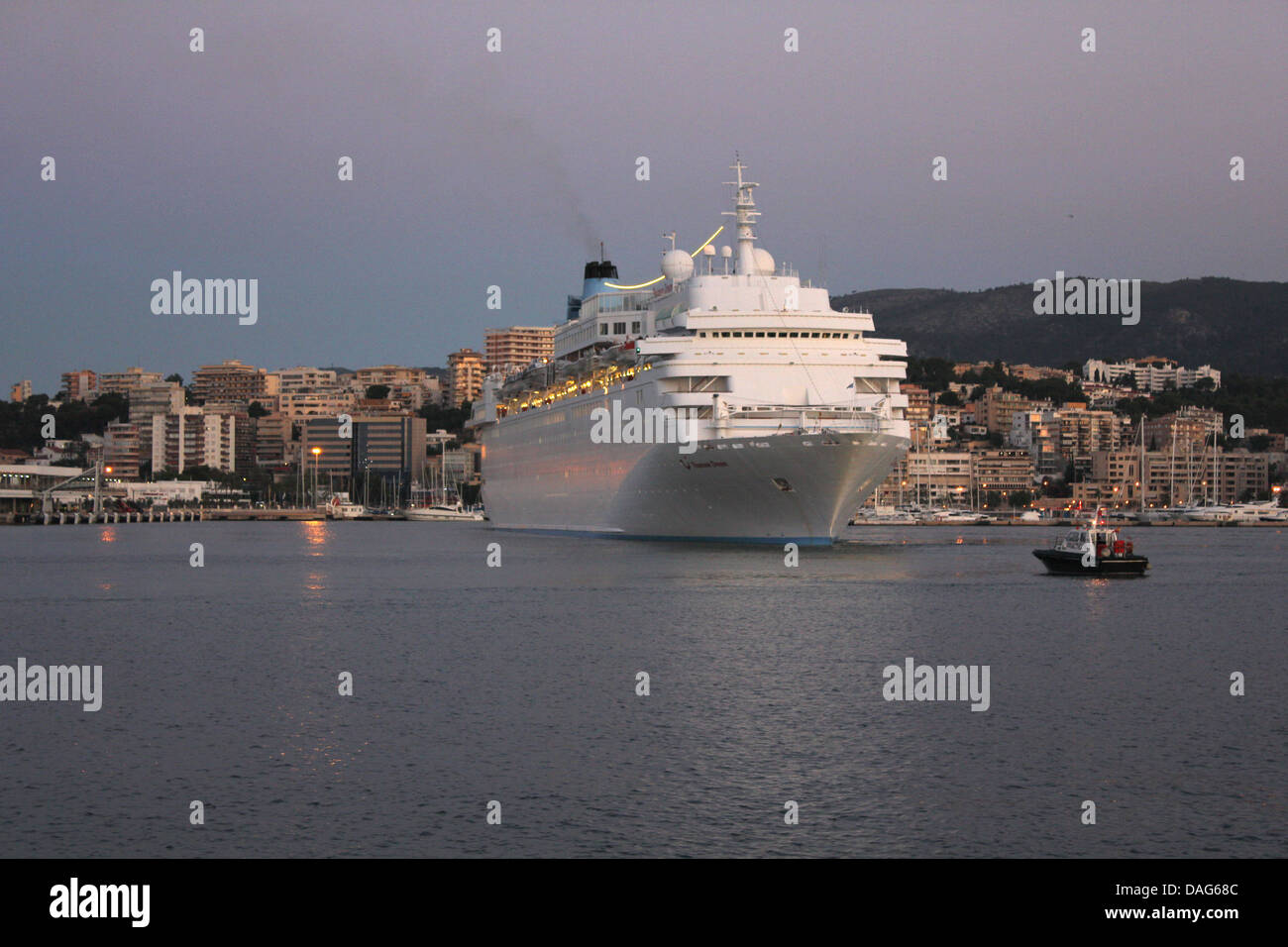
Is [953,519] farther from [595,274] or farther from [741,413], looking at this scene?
[741,413]

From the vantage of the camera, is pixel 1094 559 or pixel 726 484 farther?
pixel 726 484

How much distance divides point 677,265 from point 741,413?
2128cm

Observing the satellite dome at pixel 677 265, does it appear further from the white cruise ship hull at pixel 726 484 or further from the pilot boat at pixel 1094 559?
the pilot boat at pixel 1094 559

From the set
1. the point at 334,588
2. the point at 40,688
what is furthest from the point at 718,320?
the point at 40,688

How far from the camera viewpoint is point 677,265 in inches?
3162

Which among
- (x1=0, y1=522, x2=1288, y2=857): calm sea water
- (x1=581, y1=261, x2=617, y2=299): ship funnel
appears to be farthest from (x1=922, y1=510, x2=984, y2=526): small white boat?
(x1=0, y1=522, x2=1288, y2=857): calm sea water

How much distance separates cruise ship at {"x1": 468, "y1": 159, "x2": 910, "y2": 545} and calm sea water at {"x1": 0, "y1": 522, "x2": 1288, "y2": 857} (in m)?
10.3

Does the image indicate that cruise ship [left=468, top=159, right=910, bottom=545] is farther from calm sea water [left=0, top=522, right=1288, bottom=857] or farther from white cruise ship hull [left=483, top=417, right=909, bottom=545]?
calm sea water [left=0, top=522, right=1288, bottom=857]

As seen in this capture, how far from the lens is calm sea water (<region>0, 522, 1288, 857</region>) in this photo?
18047 mm

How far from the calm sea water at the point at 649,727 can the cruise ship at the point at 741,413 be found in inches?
406

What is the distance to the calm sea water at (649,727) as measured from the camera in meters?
18.0

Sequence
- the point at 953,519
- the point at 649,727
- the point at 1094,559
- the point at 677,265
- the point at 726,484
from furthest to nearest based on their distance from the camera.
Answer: the point at 953,519, the point at 677,265, the point at 726,484, the point at 1094,559, the point at 649,727

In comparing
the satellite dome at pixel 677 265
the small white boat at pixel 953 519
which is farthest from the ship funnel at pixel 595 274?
the small white boat at pixel 953 519

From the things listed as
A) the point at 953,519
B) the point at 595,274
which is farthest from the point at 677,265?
the point at 953,519
